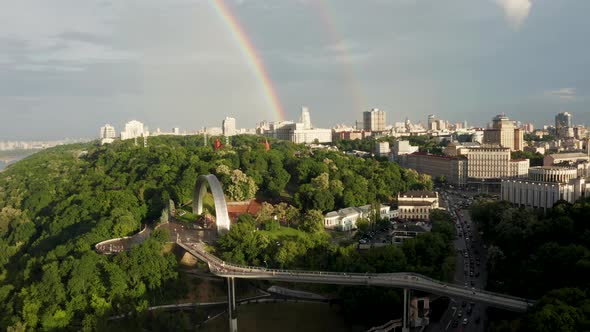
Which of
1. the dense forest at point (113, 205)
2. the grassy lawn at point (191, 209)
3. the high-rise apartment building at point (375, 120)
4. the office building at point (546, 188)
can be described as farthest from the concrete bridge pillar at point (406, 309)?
the high-rise apartment building at point (375, 120)

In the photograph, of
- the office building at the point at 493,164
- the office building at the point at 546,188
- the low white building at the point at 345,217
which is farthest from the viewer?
the office building at the point at 493,164

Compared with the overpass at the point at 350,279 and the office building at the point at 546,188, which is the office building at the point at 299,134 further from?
the overpass at the point at 350,279

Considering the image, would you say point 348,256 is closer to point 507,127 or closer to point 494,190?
point 494,190

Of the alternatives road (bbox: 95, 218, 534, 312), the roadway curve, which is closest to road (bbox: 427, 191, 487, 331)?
road (bbox: 95, 218, 534, 312)

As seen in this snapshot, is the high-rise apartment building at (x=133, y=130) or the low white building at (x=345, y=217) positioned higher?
the high-rise apartment building at (x=133, y=130)

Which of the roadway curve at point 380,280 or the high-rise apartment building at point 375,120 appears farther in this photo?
the high-rise apartment building at point 375,120

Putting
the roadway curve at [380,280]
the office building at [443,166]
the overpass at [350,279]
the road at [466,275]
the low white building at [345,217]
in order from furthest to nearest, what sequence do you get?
1. the office building at [443,166]
2. the low white building at [345,217]
3. the road at [466,275]
4. the overpass at [350,279]
5. the roadway curve at [380,280]
